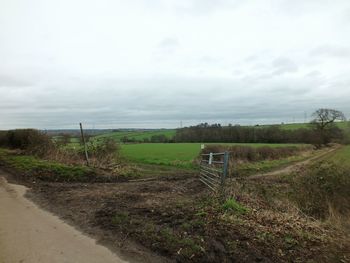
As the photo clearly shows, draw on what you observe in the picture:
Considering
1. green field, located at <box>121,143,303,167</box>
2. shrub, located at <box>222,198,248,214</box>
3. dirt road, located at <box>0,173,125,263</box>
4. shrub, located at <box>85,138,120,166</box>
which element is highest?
shrub, located at <box>85,138,120,166</box>

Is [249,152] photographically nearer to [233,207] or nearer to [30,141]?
[30,141]

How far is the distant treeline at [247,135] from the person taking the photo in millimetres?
Result: 64312

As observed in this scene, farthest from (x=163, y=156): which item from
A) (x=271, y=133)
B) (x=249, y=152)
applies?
(x=271, y=133)

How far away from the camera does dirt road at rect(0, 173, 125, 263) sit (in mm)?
5484

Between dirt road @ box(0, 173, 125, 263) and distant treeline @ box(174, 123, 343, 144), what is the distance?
58.3 m

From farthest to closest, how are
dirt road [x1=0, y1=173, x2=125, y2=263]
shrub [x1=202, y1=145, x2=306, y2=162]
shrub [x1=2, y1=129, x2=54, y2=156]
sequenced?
shrub [x1=202, y1=145, x2=306, y2=162] → shrub [x1=2, y1=129, x2=54, y2=156] → dirt road [x1=0, y1=173, x2=125, y2=263]

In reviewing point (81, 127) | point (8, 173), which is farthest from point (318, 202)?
point (8, 173)

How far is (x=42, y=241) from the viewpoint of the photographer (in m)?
6.27

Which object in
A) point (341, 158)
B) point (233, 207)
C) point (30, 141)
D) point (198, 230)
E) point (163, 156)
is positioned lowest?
point (163, 156)

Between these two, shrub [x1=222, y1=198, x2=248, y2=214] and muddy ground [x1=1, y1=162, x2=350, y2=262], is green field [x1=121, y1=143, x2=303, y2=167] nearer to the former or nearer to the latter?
muddy ground [x1=1, y1=162, x2=350, y2=262]

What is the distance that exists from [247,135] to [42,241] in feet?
203

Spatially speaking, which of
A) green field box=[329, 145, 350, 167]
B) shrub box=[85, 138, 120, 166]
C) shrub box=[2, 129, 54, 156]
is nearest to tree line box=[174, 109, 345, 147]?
green field box=[329, 145, 350, 167]

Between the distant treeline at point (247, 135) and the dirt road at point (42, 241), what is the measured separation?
58329 millimetres

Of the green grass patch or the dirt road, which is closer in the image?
the dirt road
